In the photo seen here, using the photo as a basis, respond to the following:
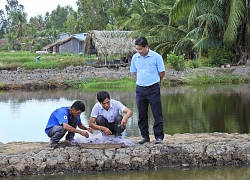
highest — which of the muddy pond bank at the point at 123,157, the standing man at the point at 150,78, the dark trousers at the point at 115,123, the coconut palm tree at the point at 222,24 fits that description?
the coconut palm tree at the point at 222,24

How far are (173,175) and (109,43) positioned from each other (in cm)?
2367

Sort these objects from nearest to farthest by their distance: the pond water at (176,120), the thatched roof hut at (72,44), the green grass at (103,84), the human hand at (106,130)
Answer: the pond water at (176,120) → the human hand at (106,130) → the green grass at (103,84) → the thatched roof hut at (72,44)

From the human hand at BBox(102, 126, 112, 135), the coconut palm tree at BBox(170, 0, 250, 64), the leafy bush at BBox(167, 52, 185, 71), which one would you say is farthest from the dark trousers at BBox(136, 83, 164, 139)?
the leafy bush at BBox(167, 52, 185, 71)

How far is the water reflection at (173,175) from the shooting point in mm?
5320

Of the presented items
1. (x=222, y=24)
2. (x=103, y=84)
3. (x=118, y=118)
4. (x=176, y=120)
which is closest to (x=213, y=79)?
(x=222, y=24)

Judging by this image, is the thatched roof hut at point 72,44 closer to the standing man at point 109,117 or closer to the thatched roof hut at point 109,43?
the thatched roof hut at point 109,43

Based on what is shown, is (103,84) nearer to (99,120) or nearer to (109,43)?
(109,43)

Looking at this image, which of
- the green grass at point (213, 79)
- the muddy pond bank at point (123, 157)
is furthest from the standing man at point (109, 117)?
the green grass at point (213, 79)

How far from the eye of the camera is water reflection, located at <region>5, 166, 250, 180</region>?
5320 millimetres

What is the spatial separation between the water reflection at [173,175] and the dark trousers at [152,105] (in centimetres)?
67

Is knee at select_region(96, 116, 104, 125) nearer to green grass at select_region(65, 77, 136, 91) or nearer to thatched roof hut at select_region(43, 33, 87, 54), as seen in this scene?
green grass at select_region(65, 77, 136, 91)

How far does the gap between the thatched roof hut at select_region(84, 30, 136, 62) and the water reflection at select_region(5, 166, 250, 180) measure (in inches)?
907

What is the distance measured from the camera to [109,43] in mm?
28703

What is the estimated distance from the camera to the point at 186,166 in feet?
18.9
